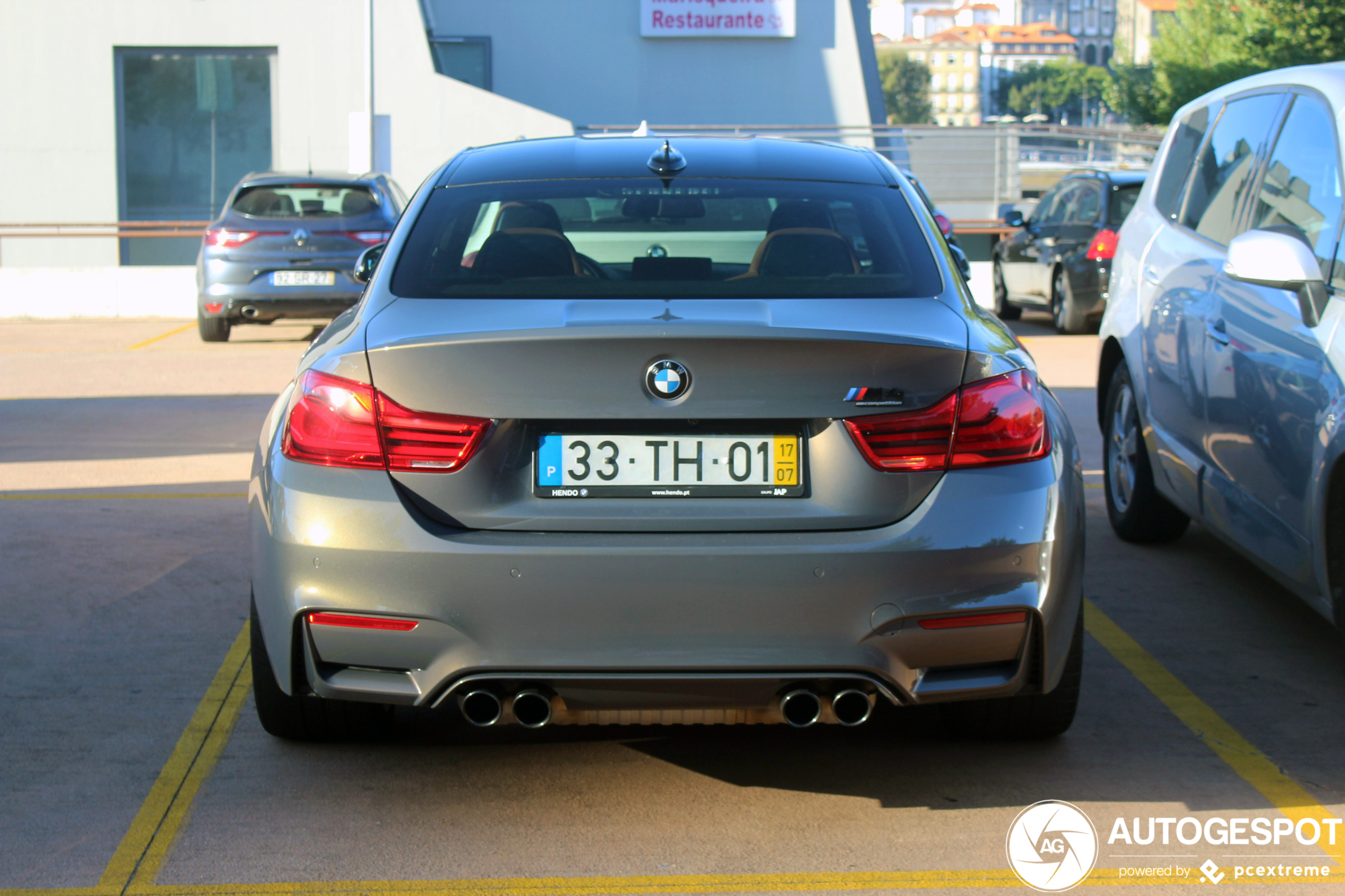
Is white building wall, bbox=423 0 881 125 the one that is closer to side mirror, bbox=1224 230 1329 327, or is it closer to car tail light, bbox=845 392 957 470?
side mirror, bbox=1224 230 1329 327

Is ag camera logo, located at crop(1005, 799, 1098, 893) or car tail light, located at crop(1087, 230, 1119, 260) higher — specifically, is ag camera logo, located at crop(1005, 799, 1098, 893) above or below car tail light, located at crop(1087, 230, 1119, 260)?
below

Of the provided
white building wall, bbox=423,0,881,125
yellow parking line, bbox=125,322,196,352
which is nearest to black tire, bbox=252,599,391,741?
yellow parking line, bbox=125,322,196,352

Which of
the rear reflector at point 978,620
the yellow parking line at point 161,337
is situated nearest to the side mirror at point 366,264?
the rear reflector at point 978,620

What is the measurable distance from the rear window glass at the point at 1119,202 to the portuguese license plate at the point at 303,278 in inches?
273

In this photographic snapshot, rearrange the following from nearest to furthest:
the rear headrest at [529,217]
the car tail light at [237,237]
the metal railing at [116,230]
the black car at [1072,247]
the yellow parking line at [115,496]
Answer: the rear headrest at [529,217] < the yellow parking line at [115,496] < the car tail light at [237,237] < the black car at [1072,247] < the metal railing at [116,230]

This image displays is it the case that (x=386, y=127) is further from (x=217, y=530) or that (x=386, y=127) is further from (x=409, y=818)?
(x=409, y=818)

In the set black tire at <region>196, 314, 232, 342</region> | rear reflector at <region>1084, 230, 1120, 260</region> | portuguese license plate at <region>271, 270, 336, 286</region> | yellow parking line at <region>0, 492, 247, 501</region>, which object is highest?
rear reflector at <region>1084, 230, 1120, 260</region>

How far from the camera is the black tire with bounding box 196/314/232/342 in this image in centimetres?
1392

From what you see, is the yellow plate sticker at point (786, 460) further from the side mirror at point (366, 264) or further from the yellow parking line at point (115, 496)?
the yellow parking line at point (115, 496)

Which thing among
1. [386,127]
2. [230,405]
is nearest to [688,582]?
[230,405]

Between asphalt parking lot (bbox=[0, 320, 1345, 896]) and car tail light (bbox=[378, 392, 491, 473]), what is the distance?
809mm

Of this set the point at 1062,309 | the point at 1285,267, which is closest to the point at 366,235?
the point at 1062,309

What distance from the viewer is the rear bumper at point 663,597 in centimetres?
288

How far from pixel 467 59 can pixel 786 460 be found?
28.9m
